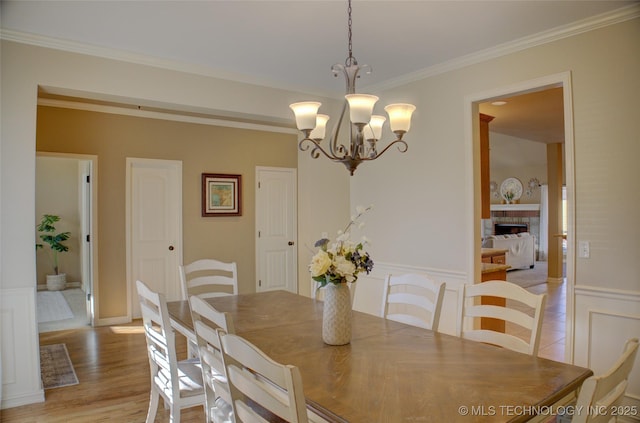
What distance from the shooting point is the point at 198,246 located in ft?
19.1

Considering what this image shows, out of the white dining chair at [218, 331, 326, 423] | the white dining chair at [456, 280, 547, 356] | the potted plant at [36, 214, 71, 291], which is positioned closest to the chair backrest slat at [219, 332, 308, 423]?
the white dining chair at [218, 331, 326, 423]

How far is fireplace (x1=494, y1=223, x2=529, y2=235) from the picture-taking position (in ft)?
40.2

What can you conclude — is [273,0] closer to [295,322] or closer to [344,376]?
[295,322]

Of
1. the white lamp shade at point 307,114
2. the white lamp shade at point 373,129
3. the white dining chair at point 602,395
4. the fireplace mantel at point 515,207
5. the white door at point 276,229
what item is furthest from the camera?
the fireplace mantel at point 515,207

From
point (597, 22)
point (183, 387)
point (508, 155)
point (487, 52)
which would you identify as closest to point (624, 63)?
point (597, 22)

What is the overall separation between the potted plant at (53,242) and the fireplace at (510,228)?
1122 cm

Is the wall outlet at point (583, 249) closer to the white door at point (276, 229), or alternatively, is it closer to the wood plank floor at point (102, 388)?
the wood plank floor at point (102, 388)

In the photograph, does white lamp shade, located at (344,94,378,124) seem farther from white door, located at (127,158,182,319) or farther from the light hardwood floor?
white door, located at (127,158,182,319)

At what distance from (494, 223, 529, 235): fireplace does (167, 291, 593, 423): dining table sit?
37.2 ft

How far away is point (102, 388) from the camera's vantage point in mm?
3316

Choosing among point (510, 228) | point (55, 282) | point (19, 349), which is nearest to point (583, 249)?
point (19, 349)

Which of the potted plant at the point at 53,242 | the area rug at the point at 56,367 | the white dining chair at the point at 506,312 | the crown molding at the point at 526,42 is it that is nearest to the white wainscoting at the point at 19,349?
the area rug at the point at 56,367

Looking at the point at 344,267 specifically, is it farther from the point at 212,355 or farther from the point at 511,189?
the point at 511,189

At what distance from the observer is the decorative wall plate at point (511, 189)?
1227 centimetres
